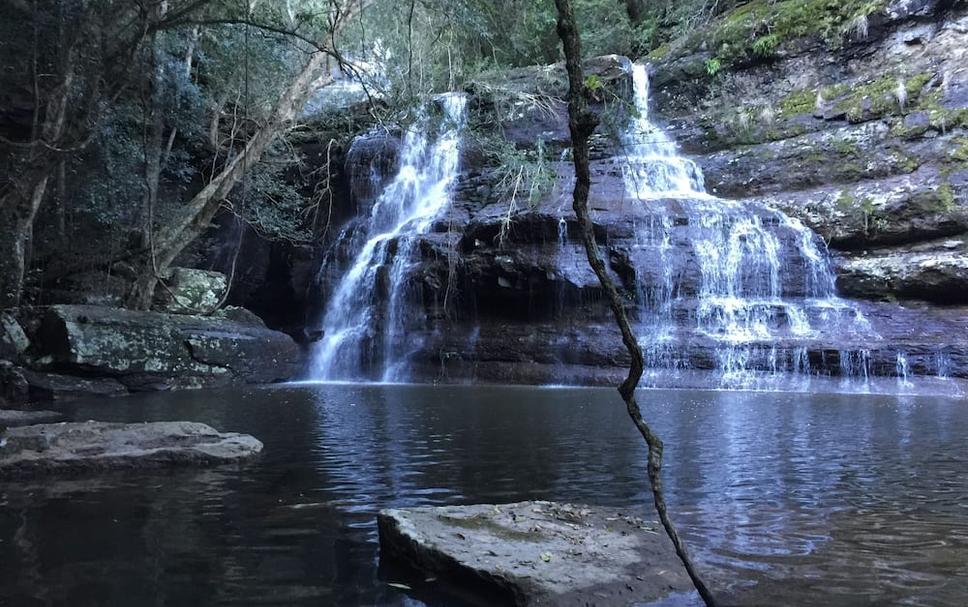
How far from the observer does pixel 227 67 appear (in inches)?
573

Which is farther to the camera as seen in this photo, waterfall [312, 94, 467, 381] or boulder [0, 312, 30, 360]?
waterfall [312, 94, 467, 381]

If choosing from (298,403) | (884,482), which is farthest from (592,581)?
(298,403)

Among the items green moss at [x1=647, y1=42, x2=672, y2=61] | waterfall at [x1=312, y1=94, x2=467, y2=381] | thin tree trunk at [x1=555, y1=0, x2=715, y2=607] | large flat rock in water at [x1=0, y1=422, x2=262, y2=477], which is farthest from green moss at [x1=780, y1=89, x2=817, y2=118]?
thin tree trunk at [x1=555, y1=0, x2=715, y2=607]

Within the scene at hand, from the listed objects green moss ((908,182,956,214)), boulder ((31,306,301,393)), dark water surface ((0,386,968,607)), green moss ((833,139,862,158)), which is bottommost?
dark water surface ((0,386,968,607))

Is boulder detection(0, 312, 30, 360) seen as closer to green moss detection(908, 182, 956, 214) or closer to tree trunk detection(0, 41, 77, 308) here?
tree trunk detection(0, 41, 77, 308)

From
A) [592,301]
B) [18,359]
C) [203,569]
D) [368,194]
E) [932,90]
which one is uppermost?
[932,90]

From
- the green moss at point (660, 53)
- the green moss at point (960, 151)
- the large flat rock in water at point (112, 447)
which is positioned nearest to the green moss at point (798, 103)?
the green moss at point (960, 151)

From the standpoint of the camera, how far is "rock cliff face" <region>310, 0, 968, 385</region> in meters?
13.9

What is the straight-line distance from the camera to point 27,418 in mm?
7570

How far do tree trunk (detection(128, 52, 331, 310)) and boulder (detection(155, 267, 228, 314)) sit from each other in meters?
0.47

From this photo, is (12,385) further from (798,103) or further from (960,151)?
(798,103)

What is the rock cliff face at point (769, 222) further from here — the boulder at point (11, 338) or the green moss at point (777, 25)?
the boulder at point (11, 338)

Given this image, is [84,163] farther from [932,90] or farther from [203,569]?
[932,90]

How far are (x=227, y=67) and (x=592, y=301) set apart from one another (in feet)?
29.7
